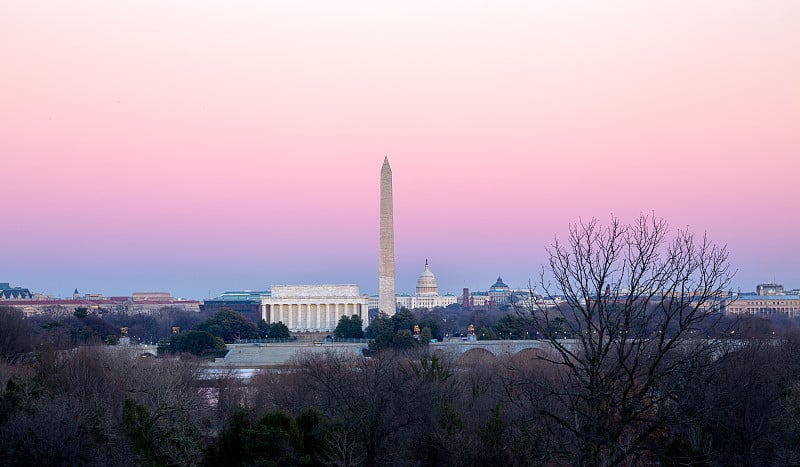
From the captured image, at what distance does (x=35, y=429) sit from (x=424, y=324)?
5550 cm

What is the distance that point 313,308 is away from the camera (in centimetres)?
9981

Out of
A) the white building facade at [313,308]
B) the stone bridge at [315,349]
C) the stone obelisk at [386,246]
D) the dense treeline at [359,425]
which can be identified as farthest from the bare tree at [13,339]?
the white building facade at [313,308]

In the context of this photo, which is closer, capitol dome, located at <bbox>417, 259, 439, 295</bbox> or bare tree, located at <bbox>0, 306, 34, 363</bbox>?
bare tree, located at <bbox>0, 306, 34, 363</bbox>

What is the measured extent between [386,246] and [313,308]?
47.0ft

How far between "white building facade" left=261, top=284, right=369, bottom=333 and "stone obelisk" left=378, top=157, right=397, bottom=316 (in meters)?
7.63

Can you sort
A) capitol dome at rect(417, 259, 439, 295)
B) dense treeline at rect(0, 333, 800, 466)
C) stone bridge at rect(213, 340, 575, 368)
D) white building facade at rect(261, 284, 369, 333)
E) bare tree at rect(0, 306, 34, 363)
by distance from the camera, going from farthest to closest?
1. capitol dome at rect(417, 259, 439, 295)
2. white building facade at rect(261, 284, 369, 333)
3. stone bridge at rect(213, 340, 575, 368)
4. bare tree at rect(0, 306, 34, 363)
5. dense treeline at rect(0, 333, 800, 466)

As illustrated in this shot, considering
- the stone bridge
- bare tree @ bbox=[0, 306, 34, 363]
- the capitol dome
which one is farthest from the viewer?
the capitol dome

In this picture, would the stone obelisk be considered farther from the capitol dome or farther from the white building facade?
the capitol dome

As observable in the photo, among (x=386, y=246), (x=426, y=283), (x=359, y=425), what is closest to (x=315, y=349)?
(x=386, y=246)

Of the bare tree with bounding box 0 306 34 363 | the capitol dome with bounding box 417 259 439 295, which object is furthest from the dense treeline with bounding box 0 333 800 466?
the capitol dome with bounding box 417 259 439 295

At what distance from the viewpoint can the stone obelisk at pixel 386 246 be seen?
86125 mm

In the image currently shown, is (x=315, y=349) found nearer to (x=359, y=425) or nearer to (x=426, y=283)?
(x=359, y=425)

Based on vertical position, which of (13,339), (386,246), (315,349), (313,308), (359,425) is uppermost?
(386,246)

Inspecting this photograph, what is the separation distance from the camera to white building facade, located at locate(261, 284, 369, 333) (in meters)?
99.5
